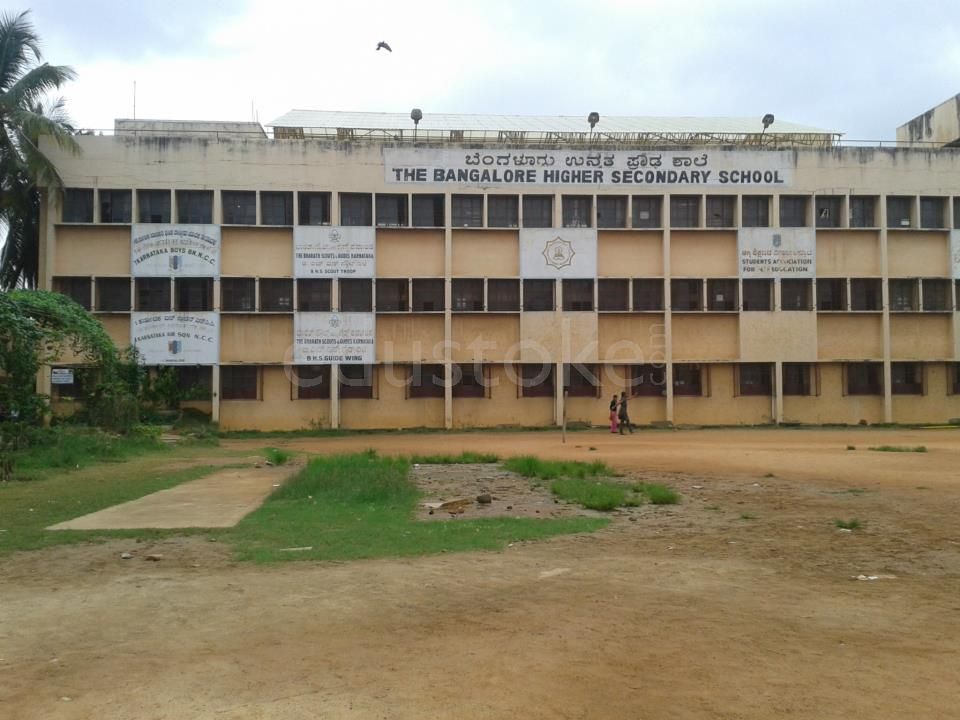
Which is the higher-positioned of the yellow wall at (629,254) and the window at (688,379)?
the yellow wall at (629,254)

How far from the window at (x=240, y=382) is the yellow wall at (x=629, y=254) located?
14932 mm

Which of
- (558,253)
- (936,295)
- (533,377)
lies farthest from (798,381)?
(558,253)

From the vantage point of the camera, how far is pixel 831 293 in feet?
116

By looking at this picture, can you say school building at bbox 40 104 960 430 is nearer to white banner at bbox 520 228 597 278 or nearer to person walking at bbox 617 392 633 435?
white banner at bbox 520 228 597 278

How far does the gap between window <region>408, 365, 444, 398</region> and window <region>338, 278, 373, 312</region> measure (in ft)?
10.9

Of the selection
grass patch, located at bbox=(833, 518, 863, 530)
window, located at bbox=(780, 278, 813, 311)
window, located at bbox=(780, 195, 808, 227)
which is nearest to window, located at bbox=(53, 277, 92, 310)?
window, located at bbox=(780, 278, 813, 311)

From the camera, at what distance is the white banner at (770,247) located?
34469 millimetres

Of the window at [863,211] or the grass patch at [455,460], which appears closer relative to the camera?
the grass patch at [455,460]

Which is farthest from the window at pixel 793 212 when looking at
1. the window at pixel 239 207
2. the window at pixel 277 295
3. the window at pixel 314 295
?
the window at pixel 239 207

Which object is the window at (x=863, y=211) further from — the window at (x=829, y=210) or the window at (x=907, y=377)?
the window at (x=907, y=377)

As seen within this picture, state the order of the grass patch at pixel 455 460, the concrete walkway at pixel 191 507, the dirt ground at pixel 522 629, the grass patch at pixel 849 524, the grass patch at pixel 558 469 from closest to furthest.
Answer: the dirt ground at pixel 522 629
the grass patch at pixel 849 524
the concrete walkway at pixel 191 507
the grass patch at pixel 558 469
the grass patch at pixel 455 460

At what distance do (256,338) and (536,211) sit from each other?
12.7 metres

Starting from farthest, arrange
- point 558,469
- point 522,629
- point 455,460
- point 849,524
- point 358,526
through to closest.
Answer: point 455,460 < point 558,469 < point 358,526 < point 849,524 < point 522,629

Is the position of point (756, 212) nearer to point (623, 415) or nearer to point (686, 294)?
point (686, 294)
